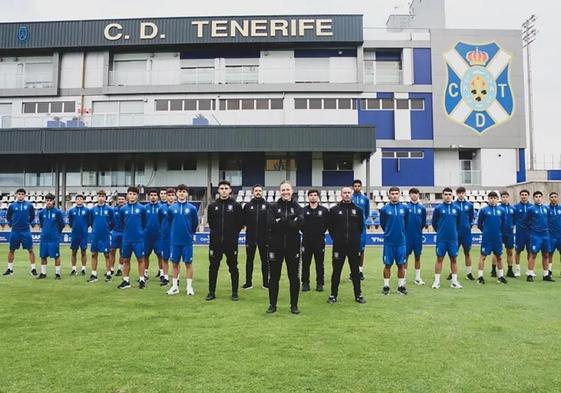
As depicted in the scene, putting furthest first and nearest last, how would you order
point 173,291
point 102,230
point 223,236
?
point 102,230 < point 173,291 < point 223,236

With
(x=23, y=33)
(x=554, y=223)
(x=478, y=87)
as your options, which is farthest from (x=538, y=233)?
(x=23, y=33)

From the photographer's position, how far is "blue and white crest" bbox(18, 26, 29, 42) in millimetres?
35344

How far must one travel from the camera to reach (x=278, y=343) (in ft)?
19.2

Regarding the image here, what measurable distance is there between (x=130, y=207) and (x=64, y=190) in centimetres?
2340

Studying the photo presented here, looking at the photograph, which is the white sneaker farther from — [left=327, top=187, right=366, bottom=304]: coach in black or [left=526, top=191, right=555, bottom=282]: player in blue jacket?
[left=526, top=191, right=555, bottom=282]: player in blue jacket

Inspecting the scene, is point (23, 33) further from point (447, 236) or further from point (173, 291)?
point (447, 236)

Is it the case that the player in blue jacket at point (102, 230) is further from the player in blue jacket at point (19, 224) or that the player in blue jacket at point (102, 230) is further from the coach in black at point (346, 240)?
the coach in black at point (346, 240)

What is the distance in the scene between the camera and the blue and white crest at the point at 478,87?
112 ft

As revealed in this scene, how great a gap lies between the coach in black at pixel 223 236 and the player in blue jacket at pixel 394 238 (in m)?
3.02

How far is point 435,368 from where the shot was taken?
4.98m

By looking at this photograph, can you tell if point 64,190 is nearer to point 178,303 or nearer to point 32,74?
point 32,74

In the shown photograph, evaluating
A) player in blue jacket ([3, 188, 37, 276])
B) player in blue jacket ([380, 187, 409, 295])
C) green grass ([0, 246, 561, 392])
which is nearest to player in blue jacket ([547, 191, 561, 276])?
green grass ([0, 246, 561, 392])

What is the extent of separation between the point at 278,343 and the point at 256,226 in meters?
4.73

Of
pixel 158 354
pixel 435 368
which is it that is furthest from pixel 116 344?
pixel 435 368
